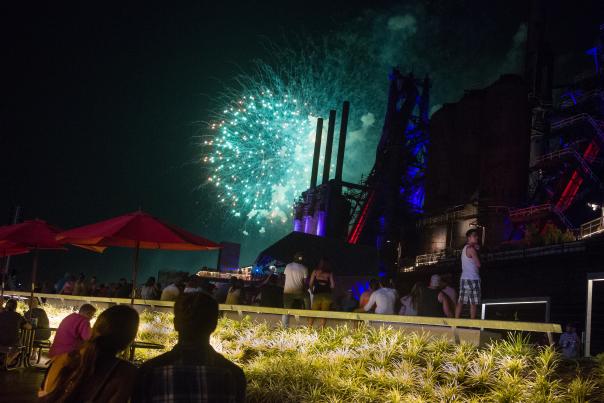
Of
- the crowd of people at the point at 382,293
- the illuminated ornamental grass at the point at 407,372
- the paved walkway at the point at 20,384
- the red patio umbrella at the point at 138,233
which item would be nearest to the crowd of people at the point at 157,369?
the illuminated ornamental grass at the point at 407,372

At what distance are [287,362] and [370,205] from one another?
48713mm

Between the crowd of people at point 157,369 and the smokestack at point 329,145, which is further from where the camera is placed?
the smokestack at point 329,145

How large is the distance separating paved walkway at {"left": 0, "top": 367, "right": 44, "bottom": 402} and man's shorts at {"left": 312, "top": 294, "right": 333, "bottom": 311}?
16.8 ft

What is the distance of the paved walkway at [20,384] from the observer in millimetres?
7898

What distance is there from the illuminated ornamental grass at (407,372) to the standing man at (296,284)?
2953 millimetres

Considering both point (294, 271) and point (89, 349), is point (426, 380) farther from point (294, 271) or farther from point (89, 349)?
point (294, 271)

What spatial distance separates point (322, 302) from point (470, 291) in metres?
2.89

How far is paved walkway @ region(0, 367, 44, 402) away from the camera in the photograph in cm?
790

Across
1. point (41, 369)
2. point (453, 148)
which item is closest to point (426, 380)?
point (41, 369)

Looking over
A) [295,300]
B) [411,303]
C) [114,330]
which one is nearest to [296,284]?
[295,300]

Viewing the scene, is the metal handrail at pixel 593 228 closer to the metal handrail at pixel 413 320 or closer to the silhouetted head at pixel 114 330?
the metal handrail at pixel 413 320

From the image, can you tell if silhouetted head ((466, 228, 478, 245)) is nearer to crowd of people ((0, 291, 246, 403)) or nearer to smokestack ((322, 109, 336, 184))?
crowd of people ((0, 291, 246, 403))

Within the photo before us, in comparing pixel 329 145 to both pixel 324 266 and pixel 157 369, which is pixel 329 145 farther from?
pixel 157 369

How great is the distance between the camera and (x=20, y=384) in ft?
29.2
